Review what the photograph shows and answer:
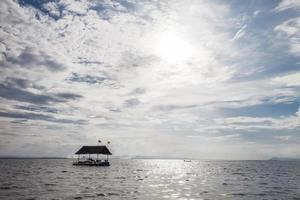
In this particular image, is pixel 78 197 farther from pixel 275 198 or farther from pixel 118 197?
pixel 275 198

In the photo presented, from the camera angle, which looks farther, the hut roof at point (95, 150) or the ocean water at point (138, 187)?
the hut roof at point (95, 150)

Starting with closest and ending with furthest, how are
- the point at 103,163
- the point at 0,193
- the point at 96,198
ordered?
1. the point at 96,198
2. the point at 0,193
3. the point at 103,163

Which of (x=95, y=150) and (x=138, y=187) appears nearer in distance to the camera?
(x=138, y=187)

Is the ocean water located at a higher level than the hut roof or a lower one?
lower

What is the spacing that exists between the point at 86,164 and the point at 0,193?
231ft

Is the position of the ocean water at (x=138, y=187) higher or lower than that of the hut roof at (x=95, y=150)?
lower

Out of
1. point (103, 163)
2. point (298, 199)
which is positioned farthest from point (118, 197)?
point (103, 163)

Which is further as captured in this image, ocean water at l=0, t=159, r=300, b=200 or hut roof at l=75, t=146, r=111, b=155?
hut roof at l=75, t=146, r=111, b=155

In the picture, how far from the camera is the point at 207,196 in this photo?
3603cm

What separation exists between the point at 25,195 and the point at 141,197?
12.4 metres

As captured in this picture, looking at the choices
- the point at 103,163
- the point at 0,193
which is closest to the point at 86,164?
the point at 103,163

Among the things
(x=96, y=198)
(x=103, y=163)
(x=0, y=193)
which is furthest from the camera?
(x=103, y=163)

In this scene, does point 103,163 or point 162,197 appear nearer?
point 162,197

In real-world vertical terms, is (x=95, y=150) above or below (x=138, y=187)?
above
